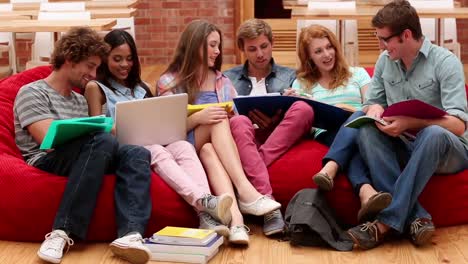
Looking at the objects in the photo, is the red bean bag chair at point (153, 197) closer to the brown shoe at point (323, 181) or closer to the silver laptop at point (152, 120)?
the brown shoe at point (323, 181)

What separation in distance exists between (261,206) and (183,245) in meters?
0.44

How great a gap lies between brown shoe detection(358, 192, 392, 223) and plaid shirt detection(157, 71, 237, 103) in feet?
3.34

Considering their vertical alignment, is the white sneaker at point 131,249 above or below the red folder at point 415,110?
below

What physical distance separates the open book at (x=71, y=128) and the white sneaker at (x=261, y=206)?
0.68 m

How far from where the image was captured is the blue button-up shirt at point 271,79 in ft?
14.4

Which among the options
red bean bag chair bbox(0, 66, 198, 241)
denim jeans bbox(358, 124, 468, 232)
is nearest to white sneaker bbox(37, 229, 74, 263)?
red bean bag chair bbox(0, 66, 198, 241)

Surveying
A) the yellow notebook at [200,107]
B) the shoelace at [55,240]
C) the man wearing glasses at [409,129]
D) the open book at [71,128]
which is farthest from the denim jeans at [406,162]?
the shoelace at [55,240]

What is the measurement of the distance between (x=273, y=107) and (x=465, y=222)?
3.36 feet

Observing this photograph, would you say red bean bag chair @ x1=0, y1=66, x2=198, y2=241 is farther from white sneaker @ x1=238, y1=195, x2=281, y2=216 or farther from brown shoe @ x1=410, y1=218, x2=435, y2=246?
brown shoe @ x1=410, y1=218, x2=435, y2=246

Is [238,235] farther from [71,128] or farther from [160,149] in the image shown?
[71,128]

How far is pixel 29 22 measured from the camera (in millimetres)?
5973

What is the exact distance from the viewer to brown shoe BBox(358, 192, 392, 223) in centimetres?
335

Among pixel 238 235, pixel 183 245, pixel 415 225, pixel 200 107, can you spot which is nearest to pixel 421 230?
pixel 415 225

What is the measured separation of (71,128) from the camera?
11.0 feet
